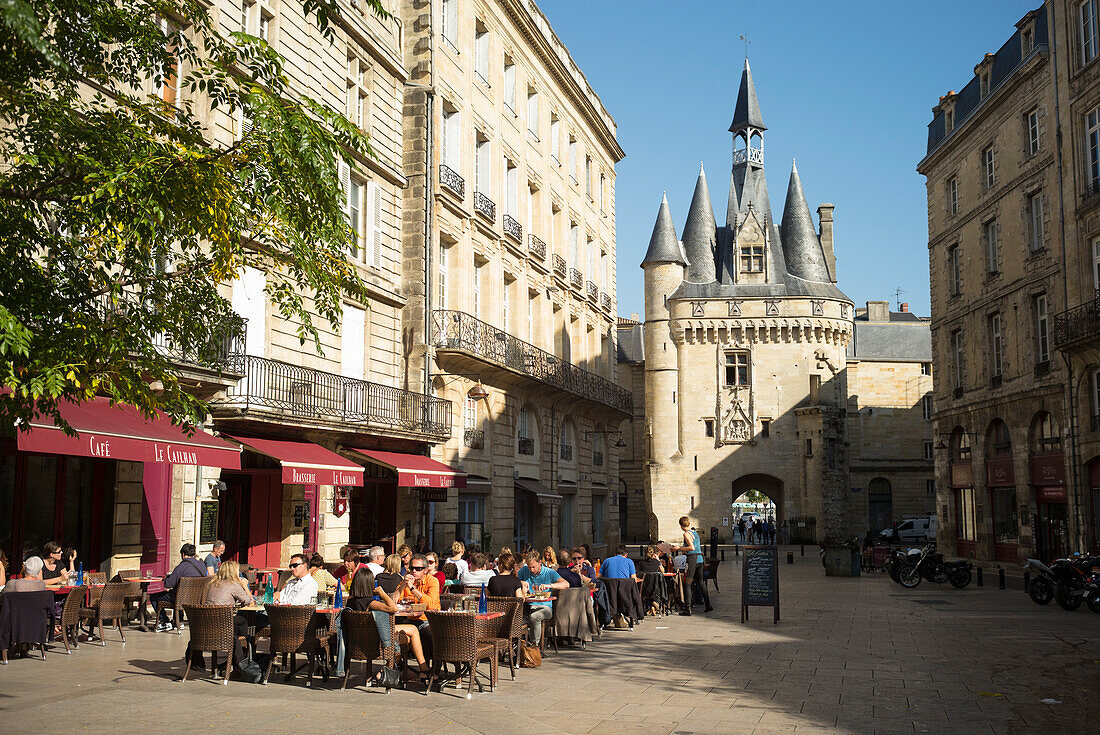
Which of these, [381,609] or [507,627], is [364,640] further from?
[507,627]

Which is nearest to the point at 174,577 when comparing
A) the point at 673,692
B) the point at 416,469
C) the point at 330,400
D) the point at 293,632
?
the point at 293,632

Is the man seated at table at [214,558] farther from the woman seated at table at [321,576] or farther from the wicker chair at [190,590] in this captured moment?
the woman seated at table at [321,576]

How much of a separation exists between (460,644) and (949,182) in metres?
30.4

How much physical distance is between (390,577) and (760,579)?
23.9 ft

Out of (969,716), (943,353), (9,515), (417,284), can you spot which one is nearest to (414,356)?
(417,284)

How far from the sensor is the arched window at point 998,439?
29391 millimetres

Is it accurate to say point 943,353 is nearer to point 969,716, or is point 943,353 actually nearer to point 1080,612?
point 1080,612

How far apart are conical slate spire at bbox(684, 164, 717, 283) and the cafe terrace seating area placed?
46953 millimetres

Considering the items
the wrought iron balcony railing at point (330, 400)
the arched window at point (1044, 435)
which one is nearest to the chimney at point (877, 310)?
the arched window at point (1044, 435)

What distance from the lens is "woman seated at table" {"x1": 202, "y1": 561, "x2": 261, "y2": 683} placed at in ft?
33.4

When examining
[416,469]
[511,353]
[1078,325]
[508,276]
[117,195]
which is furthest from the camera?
[508,276]

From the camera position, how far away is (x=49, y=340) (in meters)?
7.21

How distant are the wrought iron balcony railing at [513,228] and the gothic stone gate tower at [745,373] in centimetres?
2987

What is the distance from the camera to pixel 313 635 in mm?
10000
